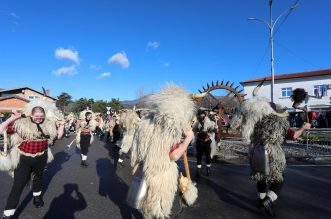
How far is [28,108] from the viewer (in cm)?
538

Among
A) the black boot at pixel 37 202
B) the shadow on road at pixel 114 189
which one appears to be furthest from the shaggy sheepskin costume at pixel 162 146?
the black boot at pixel 37 202

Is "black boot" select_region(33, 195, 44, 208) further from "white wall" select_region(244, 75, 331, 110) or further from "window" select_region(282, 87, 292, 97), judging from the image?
"window" select_region(282, 87, 292, 97)

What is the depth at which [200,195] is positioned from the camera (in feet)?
21.1

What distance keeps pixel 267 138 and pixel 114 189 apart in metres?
3.68

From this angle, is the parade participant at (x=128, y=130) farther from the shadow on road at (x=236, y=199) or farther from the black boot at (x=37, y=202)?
the black boot at (x=37, y=202)

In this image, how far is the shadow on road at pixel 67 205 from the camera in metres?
5.15

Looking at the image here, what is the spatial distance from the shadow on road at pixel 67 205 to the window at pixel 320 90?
3987 centimetres

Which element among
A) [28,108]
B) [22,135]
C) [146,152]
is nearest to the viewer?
[146,152]

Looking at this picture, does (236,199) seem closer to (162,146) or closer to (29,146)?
(162,146)

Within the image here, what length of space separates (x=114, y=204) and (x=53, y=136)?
5.53 ft

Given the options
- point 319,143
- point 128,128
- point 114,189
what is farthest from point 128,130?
point 319,143

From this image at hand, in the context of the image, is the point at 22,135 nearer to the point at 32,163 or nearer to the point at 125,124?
the point at 32,163

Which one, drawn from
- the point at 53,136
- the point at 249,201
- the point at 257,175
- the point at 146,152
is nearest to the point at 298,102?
the point at 257,175

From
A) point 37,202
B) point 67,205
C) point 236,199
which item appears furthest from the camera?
point 236,199
